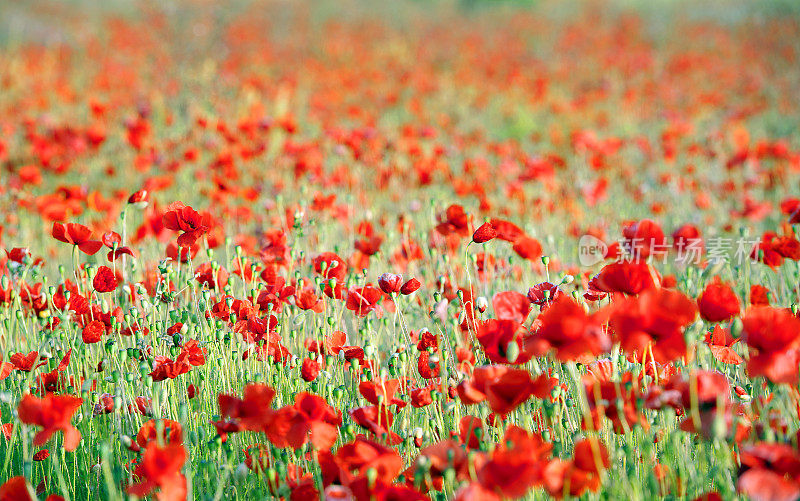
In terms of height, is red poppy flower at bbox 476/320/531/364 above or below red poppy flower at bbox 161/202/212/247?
below

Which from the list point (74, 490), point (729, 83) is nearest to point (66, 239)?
point (74, 490)

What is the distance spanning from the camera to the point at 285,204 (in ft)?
15.1

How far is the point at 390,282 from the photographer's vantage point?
5.83 ft

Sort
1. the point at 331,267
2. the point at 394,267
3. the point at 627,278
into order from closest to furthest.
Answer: the point at 627,278 → the point at 331,267 → the point at 394,267

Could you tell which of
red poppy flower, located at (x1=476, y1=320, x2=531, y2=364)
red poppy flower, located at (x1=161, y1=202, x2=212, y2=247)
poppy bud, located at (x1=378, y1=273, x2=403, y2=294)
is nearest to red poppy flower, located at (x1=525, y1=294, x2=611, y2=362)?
red poppy flower, located at (x1=476, y1=320, x2=531, y2=364)

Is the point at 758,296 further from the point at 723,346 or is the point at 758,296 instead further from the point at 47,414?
the point at 47,414

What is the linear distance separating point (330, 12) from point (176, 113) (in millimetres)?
9628

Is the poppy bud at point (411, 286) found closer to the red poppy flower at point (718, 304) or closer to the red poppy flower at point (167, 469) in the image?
the red poppy flower at point (718, 304)

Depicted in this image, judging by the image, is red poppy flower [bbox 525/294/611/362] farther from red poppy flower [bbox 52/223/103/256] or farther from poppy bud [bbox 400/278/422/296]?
red poppy flower [bbox 52/223/103/256]

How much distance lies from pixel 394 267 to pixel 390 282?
119cm

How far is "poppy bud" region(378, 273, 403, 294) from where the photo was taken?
5.80ft

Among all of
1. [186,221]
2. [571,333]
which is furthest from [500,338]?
[186,221]

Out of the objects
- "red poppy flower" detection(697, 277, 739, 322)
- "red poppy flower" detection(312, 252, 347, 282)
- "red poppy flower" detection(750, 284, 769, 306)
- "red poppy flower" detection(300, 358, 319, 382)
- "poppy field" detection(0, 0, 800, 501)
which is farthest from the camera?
"red poppy flower" detection(312, 252, 347, 282)

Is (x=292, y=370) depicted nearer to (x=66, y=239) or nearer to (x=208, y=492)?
(x=208, y=492)
